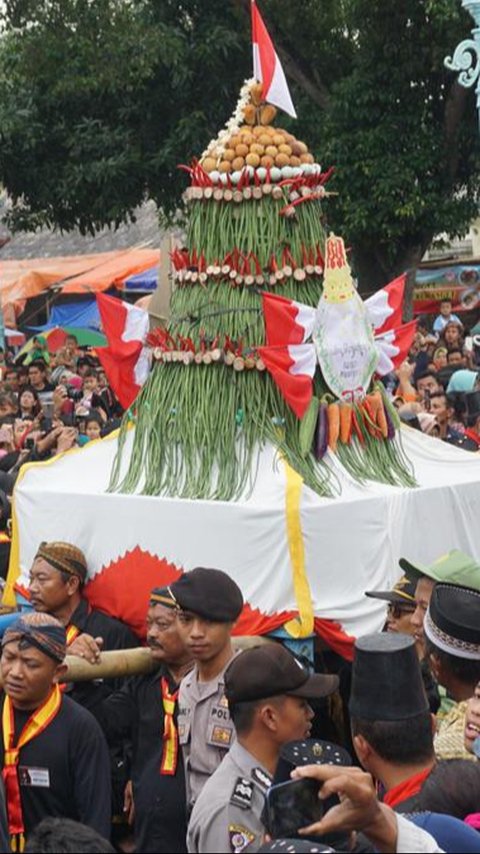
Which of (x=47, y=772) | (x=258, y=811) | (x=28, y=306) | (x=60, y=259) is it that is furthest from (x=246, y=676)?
(x=60, y=259)

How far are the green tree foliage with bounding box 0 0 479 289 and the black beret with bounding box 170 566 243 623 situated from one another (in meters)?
11.6

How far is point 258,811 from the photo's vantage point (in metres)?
3.65

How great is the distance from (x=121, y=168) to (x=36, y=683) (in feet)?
44.1

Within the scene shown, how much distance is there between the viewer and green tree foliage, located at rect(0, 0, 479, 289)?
54.5 feet

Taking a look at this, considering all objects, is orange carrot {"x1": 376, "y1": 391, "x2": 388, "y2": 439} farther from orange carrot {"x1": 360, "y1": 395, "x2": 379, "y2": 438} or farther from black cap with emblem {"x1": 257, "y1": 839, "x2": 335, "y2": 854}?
black cap with emblem {"x1": 257, "y1": 839, "x2": 335, "y2": 854}

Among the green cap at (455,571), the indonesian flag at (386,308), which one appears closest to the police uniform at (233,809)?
the green cap at (455,571)

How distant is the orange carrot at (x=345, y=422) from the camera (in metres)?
6.46

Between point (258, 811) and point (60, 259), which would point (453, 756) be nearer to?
point (258, 811)

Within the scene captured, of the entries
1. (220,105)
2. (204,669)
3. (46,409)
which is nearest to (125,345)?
(204,669)

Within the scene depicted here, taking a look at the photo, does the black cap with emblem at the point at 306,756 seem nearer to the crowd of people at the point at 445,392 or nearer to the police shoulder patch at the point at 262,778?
the police shoulder patch at the point at 262,778

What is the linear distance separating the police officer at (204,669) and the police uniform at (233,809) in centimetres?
101

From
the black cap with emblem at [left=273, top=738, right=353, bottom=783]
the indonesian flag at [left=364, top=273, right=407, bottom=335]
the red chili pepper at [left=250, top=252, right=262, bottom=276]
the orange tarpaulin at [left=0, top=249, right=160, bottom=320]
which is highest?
the red chili pepper at [left=250, top=252, right=262, bottom=276]

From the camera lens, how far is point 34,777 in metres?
4.70

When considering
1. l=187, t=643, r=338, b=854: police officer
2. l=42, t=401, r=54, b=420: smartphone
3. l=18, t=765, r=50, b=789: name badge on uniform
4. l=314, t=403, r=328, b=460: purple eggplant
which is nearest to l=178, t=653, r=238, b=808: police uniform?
l=18, t=765, r=50, b=789: name badge on uniform
